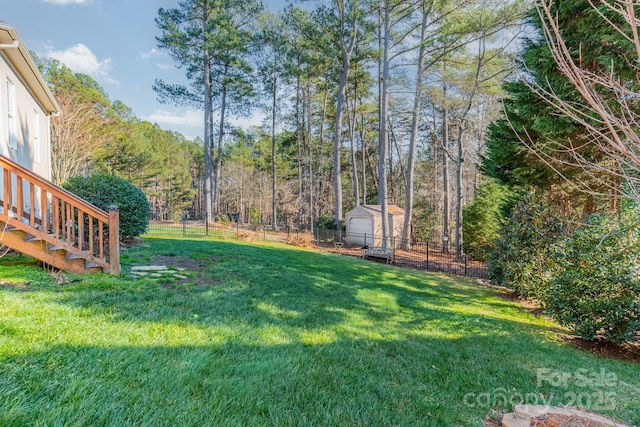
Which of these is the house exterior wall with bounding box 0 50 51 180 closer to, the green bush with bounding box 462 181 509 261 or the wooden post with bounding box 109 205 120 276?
the wooden post with bounding box 109 205 120 276

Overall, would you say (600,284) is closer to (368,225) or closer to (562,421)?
(562,421)

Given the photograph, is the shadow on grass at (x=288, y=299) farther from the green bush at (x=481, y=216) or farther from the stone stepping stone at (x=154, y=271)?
the green bush at (x=481, y=216)

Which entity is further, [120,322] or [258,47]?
[258,47]

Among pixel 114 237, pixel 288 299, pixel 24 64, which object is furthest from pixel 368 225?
pixel 24 64

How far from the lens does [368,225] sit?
16.3m

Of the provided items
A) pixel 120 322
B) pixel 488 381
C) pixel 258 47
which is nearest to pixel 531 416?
pixel 488 381

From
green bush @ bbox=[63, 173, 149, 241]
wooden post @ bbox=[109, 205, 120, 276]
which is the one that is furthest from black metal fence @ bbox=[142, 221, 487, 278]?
wooden post @ bbox=[109, 205, 120, 276]

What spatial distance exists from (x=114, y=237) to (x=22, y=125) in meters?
5.20

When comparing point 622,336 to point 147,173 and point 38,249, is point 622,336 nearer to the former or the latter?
point 38,249

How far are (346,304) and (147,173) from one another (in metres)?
27.7

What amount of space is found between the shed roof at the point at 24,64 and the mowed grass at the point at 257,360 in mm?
3814

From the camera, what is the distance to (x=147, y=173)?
2673cm

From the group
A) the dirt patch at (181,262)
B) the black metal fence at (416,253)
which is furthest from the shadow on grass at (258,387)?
the black metal fence at (416,253)
